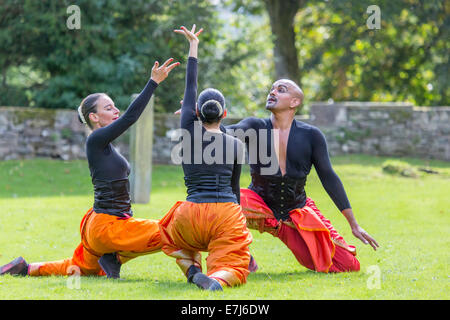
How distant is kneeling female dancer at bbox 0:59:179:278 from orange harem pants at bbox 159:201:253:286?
0.41 meters

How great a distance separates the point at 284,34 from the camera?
2286 cm

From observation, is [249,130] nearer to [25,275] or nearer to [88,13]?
[25,275]

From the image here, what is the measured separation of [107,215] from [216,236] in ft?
3.48

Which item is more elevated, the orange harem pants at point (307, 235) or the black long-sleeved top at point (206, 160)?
the black long-sleeved top at point (206, 160)

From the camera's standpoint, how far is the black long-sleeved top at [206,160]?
18.4 ft

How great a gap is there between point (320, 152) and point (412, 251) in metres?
1.96

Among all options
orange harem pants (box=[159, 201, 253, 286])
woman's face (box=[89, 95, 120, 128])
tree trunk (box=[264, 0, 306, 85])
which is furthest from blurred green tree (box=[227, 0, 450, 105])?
orange harem pants (box=[159, 201, 253, 286])

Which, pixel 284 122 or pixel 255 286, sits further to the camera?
pixel 284 122

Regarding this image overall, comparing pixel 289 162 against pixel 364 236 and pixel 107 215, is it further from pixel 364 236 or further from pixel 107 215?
pixel 107 215

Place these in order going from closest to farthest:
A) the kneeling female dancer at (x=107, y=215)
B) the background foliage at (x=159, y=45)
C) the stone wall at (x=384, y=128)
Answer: the kneeling female dancer at (x=107, y=215) → the background foliage at (x=159, y=45) → the stone wall at (x=384, y=128)

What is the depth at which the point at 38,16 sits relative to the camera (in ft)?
58.5

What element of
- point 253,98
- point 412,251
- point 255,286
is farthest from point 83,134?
point 255,286

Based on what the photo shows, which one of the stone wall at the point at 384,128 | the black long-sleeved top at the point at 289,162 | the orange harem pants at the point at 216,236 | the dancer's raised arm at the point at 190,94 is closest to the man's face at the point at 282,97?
the black long-sleeved top at the point at 289,162

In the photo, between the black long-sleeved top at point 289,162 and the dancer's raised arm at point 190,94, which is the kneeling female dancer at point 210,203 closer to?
the dancer's raised arm at point 190,94
